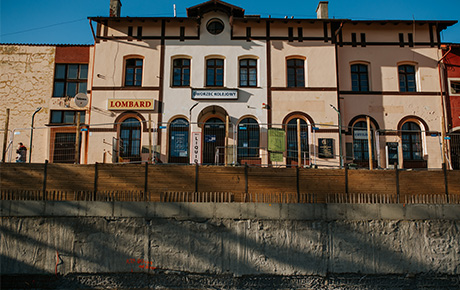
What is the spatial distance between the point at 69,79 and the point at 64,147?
402 centimetres

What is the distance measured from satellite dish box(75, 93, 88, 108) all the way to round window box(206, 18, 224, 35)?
25.5ft

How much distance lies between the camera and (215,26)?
67.1ft

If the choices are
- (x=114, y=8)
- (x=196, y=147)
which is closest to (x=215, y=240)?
(x=196, y=147)

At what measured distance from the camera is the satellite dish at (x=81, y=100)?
18.8 metres

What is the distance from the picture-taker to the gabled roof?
19938mm

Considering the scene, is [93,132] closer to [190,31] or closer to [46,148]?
[46,148]

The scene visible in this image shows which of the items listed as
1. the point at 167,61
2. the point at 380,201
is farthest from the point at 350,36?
the point at 380,201

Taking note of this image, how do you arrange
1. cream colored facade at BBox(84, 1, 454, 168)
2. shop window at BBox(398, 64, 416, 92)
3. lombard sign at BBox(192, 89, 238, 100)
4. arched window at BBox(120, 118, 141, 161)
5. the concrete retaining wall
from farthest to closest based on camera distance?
1. shop window at BBox(398, 64, 416, 92)
2. lombard sign at BBox(192, 89, 238, 100)
3. cream colored facade at BBox(84, 1, 454, 168)
4. arched window at BBox(120, 118, 141, 161)
5. the concrete retaining wall

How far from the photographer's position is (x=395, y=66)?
20516mm

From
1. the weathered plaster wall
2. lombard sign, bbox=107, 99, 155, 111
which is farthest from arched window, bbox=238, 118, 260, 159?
the weathered plaster wall

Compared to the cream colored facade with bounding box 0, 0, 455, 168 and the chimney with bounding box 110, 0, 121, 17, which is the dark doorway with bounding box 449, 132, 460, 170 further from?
the chimney with bounding box 110, 0, 121, 17

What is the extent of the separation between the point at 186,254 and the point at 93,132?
10.6 metres

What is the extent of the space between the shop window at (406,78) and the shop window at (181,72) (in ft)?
40.1

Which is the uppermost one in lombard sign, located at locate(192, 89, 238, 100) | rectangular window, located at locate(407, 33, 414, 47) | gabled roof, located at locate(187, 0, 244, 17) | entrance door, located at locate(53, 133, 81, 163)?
gabled roof, located at locate(187, 0, 244, 17)
